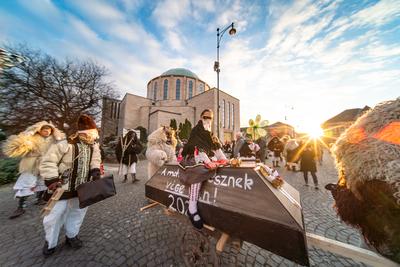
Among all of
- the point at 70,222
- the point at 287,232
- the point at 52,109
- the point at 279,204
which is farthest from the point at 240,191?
the point at 52,109

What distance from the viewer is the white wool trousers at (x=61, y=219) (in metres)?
2.17

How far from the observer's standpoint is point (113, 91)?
18406mm

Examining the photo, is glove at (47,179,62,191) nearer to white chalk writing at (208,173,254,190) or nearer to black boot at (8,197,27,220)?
white chalk writing at (208,173,254,190)

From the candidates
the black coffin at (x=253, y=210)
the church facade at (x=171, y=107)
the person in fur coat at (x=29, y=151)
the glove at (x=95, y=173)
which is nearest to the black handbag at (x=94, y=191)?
the glove at (x=95, y=173)

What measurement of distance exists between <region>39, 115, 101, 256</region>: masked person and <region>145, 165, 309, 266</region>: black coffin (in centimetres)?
168

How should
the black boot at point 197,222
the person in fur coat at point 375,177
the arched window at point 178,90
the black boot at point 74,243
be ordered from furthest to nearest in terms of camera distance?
the arched window at point 178,90 < the black boot at point 74,243 < the black boot at point 197,222 < the person in fur coat at point 375,177

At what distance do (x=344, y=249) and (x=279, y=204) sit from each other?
1.83 feet

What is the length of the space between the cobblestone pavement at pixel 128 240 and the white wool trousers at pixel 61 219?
28 centimetres

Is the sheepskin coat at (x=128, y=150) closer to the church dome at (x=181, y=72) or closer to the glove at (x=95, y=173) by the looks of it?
the glove at (x=95, y=173)

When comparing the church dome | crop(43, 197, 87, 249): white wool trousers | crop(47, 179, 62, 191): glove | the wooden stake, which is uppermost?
the church dome

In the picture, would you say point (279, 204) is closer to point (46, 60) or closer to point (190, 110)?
point (46, 60)

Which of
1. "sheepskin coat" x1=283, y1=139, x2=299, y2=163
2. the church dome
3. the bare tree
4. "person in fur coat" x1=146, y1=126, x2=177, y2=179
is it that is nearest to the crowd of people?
"person in fur coat" x1=146, y1=126, x2=177, y2=179

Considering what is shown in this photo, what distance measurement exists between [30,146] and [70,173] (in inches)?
86.8

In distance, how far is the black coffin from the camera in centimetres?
114
